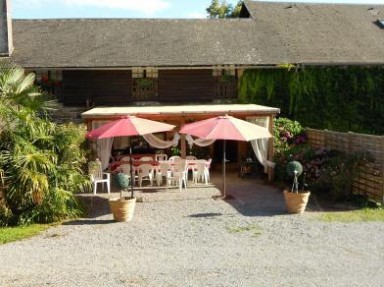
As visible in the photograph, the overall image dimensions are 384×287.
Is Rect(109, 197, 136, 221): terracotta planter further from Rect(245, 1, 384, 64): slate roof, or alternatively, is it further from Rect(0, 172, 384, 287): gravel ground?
Rect(245, 1, 384, 64): slate roof

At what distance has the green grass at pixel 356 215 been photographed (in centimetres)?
1163

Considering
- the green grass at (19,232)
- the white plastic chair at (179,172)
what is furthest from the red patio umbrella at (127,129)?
the green grass at (19,232)

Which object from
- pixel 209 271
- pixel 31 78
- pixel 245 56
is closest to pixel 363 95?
pixel 245 56

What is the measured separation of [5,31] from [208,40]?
896cm

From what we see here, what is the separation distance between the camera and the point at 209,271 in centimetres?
812

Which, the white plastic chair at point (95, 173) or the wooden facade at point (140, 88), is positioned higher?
the wooden facade at point (140, 88)

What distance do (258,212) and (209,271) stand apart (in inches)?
178

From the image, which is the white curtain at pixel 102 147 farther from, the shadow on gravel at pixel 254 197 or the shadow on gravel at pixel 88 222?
the shadow on gravel at pixel 88 222

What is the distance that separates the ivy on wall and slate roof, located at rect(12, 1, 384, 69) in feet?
2.04

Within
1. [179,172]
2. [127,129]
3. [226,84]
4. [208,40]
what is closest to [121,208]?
[127,129]

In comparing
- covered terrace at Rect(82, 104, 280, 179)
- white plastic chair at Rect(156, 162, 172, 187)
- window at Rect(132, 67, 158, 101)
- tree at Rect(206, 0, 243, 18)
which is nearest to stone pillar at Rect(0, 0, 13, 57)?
window at Rect(132, 67, 158, 101)

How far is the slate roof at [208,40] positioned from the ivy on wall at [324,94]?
2.04 feet

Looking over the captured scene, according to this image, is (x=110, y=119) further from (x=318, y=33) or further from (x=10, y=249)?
(x=318, y=33)

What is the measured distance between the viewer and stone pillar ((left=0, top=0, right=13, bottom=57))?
21312 millimetres
